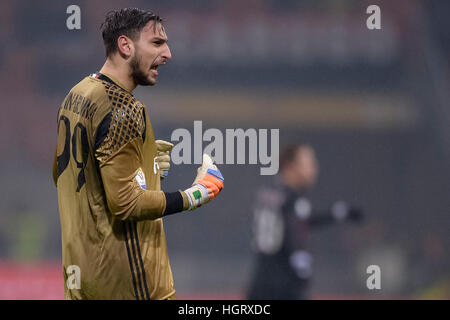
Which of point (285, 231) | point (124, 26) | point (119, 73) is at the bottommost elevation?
point (285, 231)

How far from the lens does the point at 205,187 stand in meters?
2.00

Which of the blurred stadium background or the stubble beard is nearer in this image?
the stubble beard

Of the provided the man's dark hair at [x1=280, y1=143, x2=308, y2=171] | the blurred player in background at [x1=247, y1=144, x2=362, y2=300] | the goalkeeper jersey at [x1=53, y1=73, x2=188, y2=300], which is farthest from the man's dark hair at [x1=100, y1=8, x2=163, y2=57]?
the man's dark hair at [x1=280, y1=143, x2=308, y2=171]

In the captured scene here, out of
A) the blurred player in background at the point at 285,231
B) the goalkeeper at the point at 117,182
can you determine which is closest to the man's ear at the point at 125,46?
the goalkeeper at the point at 117,182

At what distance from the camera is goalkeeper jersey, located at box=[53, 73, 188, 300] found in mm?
1820

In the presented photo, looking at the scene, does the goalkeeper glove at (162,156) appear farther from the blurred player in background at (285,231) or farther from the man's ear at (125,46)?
the blurred player in background at (285,231)

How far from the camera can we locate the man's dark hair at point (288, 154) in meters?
4.28

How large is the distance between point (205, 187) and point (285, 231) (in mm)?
2134

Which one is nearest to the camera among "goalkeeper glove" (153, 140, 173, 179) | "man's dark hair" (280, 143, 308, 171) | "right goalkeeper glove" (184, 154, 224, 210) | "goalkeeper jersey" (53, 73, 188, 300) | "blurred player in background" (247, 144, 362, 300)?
"goalkeeper jersey" (53, 73, 188, 300)

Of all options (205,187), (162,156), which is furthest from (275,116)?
(205,187)

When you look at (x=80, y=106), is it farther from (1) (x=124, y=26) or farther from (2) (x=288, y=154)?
(2) (x=288, y=154)

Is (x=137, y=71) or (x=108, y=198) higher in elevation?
(x=137, y=71)

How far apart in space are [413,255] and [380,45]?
1.66m

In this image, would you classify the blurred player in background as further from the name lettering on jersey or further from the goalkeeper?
the name lettering on jersey
